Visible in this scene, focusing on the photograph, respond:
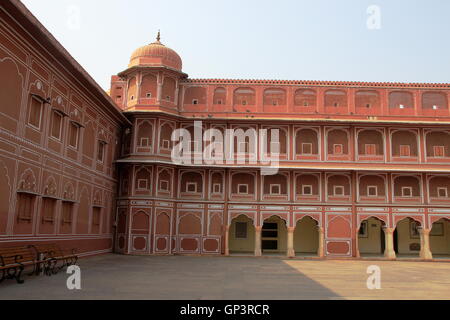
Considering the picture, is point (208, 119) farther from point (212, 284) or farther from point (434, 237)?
point (434, 237)

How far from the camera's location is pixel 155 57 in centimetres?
2581

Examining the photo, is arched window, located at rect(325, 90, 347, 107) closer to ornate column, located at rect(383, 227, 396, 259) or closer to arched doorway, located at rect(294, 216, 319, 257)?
arched doorway, located at rect(294, 216, 319, 257)

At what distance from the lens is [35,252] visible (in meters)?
14.6

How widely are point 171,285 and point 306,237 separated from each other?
701 inches

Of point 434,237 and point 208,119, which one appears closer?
point 208,119

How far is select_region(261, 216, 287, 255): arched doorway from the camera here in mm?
28281

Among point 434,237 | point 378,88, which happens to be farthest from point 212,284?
point 434,237

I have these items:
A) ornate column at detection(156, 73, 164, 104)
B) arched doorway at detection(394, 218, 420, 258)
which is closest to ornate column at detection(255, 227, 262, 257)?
ornate column at detection(156, 73, 164, 104)

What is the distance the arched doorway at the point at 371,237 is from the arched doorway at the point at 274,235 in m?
5.05

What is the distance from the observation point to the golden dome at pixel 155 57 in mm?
25766

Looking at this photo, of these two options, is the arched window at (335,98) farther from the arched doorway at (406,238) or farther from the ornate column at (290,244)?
the arched doorway at (406,238)

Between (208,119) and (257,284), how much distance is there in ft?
46.7

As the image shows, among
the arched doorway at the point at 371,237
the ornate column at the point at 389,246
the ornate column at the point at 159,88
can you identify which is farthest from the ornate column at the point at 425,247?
the ornate column at the point at 159,88

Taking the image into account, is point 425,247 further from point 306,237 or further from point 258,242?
point 258,242
